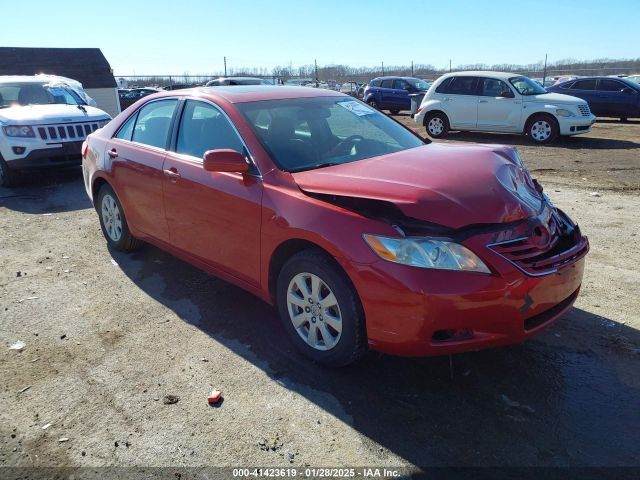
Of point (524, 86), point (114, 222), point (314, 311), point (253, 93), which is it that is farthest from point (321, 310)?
point (524, 86)

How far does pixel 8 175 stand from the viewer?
8930 mm

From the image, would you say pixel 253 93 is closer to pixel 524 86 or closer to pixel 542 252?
pixel 542 252

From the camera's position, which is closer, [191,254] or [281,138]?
[281,138]

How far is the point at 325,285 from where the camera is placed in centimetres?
312

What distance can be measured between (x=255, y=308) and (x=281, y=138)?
139cm

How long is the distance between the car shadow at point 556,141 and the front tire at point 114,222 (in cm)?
1051

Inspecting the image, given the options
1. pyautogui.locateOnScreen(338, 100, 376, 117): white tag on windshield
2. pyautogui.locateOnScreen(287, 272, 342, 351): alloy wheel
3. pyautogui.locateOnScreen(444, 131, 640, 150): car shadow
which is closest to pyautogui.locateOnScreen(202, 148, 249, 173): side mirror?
pyautogui.locateOnScreen(287, 272, 342, 351): alloy wheel

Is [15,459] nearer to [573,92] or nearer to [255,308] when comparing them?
[255,308]

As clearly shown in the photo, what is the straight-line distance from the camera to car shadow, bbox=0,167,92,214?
774 centimetres

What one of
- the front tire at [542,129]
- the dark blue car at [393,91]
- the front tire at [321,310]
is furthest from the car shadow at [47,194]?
the dark blue car at [393,91]

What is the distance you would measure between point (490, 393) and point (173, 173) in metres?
2.84

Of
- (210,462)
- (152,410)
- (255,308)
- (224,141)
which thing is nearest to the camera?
(210,462)

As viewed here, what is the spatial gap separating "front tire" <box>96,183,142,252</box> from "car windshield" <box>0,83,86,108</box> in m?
5.48

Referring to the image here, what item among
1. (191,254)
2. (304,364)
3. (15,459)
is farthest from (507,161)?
(15,459)
